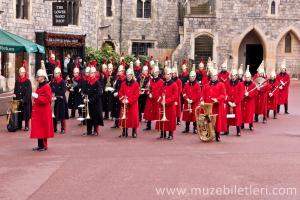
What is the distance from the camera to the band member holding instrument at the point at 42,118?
40.3 ft

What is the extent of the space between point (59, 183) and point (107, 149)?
352cm

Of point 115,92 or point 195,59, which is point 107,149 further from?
point 195,59

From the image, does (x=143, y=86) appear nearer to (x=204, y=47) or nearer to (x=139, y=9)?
(x=204, y=47)

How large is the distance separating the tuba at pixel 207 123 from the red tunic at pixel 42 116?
380 cm

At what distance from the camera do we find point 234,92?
15773 mm

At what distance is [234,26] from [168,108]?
2578 cm

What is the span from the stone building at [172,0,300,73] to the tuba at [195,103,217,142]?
79.9 feet

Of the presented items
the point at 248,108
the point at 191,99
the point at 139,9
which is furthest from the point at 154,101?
the point at 139,9

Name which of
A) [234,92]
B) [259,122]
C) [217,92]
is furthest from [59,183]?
[259,122]

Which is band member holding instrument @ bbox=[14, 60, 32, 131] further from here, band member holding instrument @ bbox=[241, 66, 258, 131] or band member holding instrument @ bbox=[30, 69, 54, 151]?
band member holding instrument @ bbox=[241, 66, 258, 131]

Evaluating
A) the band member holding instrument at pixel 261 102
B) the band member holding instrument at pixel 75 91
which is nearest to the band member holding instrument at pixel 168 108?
the band member holding instrument at pixel 75 91

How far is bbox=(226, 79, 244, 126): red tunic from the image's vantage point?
1539cm

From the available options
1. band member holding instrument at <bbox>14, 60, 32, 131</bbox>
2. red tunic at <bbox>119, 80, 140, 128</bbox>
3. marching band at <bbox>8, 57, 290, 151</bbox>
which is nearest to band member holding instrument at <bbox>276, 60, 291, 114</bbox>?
marching band at <bbox>8, 57, 290, 151</bbox>

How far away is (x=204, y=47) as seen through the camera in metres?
39.6
